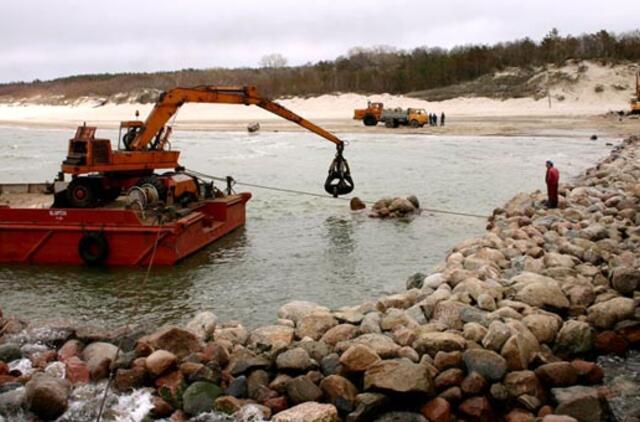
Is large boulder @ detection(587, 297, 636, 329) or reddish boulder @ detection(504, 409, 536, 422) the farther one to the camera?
large boulder @ detection(587, 297, 636, 329)

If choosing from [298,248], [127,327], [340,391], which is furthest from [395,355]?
[298,248]

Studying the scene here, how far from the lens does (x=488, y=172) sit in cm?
2805

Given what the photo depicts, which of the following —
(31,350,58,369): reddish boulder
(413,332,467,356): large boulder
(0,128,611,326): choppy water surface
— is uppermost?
(413,332,467,356): large boulder

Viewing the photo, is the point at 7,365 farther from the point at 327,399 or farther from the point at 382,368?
the point at 382,368

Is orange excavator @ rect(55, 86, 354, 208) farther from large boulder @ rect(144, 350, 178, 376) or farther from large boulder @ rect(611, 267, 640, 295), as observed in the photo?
large boulder @ rect(611, 267, 640, 295)

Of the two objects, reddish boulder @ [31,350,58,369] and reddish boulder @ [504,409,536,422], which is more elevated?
reddish boulder @ [31,350,58,369]

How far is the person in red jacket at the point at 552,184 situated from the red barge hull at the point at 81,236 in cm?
750

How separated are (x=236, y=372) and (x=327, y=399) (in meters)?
1.04

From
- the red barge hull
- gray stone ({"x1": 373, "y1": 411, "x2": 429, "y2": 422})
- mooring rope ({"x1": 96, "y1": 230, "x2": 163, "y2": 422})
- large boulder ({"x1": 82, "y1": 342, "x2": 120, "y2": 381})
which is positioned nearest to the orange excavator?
the red barge hull

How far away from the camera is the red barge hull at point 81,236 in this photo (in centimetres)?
1309

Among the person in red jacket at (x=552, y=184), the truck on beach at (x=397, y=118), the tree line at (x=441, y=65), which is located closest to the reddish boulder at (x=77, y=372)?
the person in red jacket at (x=552, y=184)

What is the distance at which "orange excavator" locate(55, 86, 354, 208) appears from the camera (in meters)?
14.2

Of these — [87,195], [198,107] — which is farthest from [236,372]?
[198,107]

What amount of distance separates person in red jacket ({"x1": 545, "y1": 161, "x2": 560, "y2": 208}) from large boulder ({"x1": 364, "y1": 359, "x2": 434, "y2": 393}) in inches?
380
